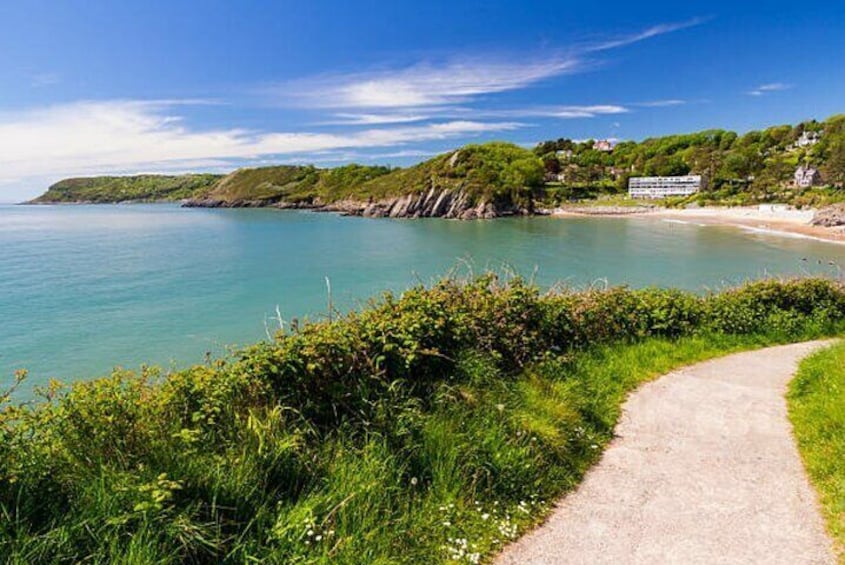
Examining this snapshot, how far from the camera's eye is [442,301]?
25.8ft

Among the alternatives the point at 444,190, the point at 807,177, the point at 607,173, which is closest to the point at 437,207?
the point at 444,190

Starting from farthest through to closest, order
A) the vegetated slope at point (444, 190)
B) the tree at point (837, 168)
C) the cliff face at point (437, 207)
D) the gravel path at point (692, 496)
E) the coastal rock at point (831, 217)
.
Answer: the vegetated slope at point (444, 190), the cliff face at point (437, 207), the tree at point (837, 168), the coastal rock at point (831, 217), the gravel path at point (692, 496)

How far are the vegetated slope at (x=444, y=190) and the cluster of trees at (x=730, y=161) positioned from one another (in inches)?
1359

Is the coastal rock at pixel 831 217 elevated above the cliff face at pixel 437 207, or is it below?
below

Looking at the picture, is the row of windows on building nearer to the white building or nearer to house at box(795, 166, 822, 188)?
the white building

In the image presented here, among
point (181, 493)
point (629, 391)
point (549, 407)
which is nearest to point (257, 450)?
point (181, 493)

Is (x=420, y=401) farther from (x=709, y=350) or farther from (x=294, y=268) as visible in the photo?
(x=294, y=268)

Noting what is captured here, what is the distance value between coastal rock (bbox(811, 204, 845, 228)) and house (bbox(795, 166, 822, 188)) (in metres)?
51.6

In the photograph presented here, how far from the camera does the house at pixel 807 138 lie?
155750 millimetres

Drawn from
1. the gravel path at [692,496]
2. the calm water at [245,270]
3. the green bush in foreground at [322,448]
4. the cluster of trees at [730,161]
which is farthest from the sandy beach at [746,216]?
the green bush in foreground at [322,448]

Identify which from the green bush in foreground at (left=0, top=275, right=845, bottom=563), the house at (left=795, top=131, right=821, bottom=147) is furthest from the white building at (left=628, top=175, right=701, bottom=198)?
the green bush in foreground at (left=0, top=275, right=845, bottom=563)

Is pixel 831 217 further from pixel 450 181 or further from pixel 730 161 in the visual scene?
pixel 450 181

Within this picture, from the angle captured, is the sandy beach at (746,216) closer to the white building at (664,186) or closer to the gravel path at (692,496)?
the white building at (664,186)

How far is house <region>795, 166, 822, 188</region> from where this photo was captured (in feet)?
375
